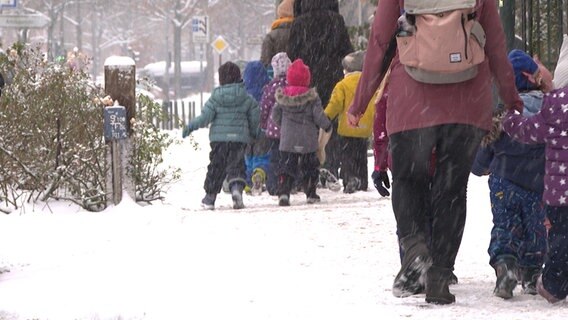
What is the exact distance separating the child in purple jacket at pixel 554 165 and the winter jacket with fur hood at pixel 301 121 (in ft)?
20.9

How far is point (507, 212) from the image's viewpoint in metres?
6.55

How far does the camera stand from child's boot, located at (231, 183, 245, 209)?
12527 mm

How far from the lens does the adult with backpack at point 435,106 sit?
5957mm

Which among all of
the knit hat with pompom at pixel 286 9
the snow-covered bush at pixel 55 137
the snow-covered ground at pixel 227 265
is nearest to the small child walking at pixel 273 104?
the snow-covered ground at pixel 227 265

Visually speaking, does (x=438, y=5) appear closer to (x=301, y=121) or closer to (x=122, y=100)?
(x=122, y=100)

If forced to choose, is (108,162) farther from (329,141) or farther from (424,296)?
(424,296)

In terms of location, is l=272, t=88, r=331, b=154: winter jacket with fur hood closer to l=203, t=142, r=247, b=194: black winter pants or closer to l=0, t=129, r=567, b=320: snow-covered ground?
l=203, t=142, r=247, b=194: black winter pants

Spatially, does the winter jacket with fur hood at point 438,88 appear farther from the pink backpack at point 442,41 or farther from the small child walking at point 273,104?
the small child walking at point 273,104

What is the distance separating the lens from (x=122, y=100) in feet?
36.9

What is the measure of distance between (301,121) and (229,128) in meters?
0.69

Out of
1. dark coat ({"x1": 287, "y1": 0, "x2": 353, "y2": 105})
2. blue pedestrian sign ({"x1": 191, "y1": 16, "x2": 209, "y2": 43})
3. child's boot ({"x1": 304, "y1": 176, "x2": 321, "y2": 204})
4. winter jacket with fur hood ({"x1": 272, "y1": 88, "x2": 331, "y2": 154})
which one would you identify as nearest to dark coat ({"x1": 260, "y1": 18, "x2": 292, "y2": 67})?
dark coat ({"x1": 287, "y1": 0, "x2": 353, "y2": 105})

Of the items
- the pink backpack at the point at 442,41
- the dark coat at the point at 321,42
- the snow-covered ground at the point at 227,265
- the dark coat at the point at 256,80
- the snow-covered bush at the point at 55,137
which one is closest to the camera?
the pink backpack at the point at 442,41

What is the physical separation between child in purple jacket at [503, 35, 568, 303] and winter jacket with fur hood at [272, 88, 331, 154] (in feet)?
20.9

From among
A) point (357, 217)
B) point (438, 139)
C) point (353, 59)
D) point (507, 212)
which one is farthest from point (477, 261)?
point (353, 59)
